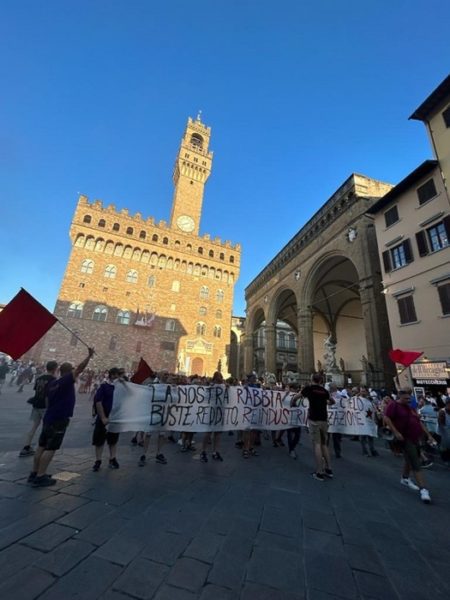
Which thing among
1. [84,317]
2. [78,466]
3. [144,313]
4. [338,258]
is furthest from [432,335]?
Answer: [84,317]

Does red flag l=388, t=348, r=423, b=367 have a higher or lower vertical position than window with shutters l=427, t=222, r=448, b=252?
lower

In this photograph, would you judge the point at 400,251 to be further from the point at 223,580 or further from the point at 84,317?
the point at 84,317

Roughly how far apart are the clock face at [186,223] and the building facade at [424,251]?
30.9 meters

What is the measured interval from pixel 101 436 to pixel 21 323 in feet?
8.01

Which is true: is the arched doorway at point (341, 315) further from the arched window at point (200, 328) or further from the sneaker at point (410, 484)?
the sneaker at point (410, 484)

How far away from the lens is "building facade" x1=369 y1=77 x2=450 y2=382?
12.1 metres

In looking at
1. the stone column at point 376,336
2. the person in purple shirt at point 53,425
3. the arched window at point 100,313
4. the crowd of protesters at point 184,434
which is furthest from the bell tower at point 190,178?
the person in purple shirt at point 53,425

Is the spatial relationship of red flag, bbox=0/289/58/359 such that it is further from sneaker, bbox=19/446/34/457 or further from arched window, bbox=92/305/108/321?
arched window, bbox=92/305/108/321

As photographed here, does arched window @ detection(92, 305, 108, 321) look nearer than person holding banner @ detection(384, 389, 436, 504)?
No

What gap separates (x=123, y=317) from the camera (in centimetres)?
3231

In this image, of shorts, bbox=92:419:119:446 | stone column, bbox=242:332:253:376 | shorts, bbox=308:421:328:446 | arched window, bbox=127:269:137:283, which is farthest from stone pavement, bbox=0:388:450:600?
arched window, bbox=127:269:137:283

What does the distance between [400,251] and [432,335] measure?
4957 millimetres

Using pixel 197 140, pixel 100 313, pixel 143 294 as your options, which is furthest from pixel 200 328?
pixel 197 140

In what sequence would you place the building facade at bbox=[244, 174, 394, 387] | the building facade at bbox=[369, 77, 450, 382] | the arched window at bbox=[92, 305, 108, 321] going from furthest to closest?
the arched window at bbox=[92, 305, 108, 321] < the building facade at bbox=[244, 174, 394, 387] < the building facade at bbox=[369, 77, 450, 382]
